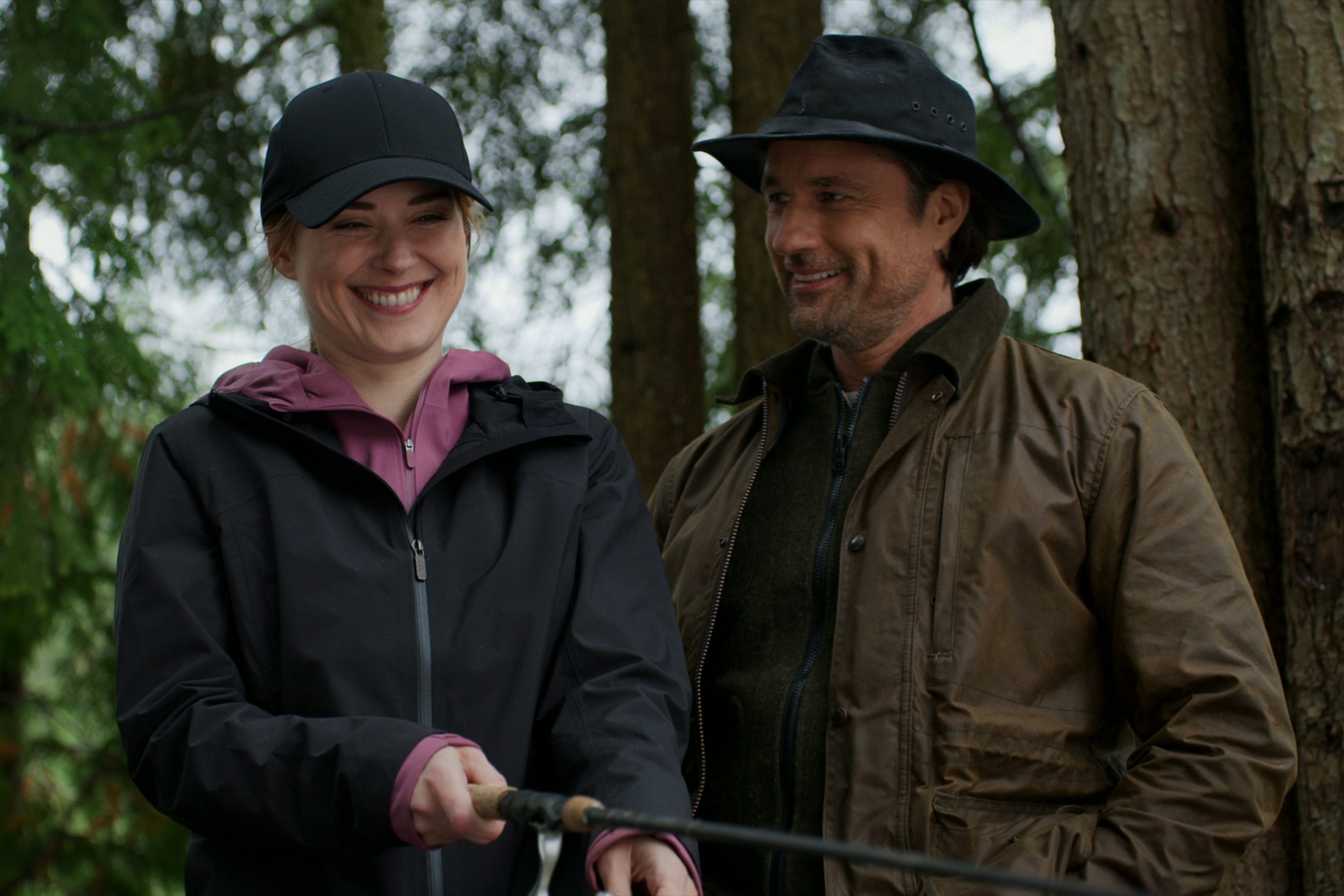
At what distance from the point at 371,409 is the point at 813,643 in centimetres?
103

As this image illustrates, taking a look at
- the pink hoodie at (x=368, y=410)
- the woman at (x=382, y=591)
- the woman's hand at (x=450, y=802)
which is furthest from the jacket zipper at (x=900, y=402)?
the woman's hand at (x=450, y=802)

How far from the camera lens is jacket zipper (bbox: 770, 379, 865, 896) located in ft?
8.47


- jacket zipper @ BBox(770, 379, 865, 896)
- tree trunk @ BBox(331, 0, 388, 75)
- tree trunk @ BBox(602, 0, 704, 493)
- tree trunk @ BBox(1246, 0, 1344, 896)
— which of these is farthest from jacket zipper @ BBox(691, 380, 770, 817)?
tree trunk @ BBox(331, 0, 388, 75)

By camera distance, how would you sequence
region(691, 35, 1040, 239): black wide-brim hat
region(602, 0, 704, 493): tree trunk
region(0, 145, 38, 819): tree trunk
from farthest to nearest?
region(602, 0, 704, 493): tree trunk
region(0, 145, 38, 819): tree trunk
region(691, 35, 1040, 239): black wide-brim hat

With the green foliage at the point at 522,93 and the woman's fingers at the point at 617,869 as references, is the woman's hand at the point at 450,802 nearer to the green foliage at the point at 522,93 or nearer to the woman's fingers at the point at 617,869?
the woman's fingers at the point at 617,869

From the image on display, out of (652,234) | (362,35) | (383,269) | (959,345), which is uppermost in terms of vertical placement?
(362,35)

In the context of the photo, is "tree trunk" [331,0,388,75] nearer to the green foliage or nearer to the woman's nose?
the green foliage

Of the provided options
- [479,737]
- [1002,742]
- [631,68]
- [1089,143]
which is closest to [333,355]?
[479,737]

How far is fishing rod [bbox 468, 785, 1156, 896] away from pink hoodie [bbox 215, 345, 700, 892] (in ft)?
1.89

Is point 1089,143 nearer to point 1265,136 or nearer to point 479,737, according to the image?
point 1265,136

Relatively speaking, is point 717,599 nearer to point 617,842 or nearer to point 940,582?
point 940,582

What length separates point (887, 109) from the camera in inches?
112

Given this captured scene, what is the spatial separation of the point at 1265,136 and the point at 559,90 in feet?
13.7

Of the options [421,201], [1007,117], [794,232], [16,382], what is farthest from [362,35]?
[421,201]
